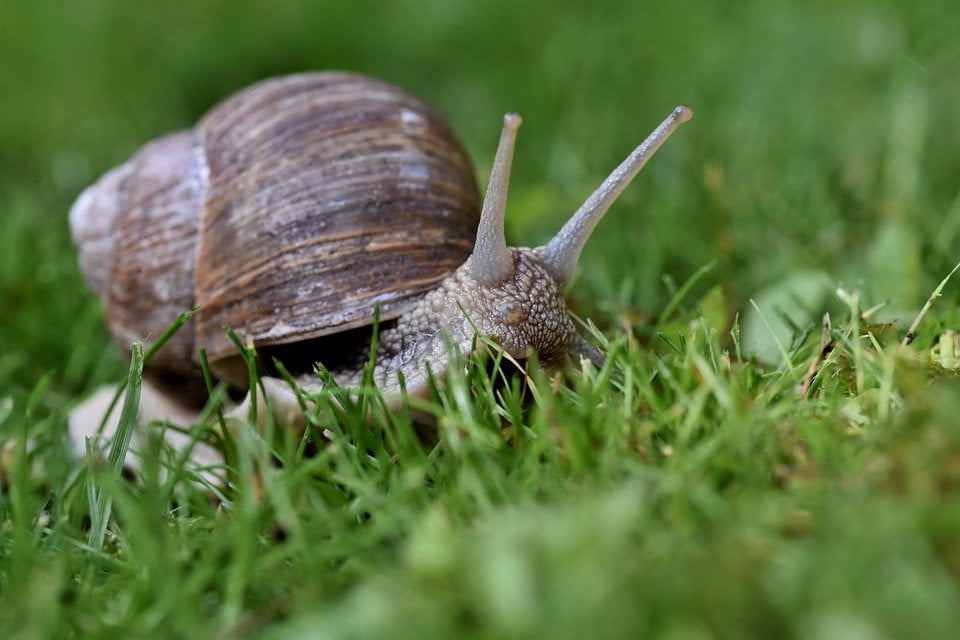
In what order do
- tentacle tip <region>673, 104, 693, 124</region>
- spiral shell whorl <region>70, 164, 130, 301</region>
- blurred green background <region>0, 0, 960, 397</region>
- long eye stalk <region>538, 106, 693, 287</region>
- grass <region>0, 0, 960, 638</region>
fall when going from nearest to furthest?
1. grass <region>0, 0, 960, 638</region>
2. tentacle tip <region>673, 104, 693, 124</region>
3. long eye stalk <region>538, 106, 693, 287</region>
4. spiral shell whorl <region>70, 164, 130, 301</region>
5. blurred green background <region>0, 0, 960, 397</region>

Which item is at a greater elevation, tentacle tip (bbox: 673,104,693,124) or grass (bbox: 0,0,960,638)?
tentacle tip (bbox: 673,104,693,124)

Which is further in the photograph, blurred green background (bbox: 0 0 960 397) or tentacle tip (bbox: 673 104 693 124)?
blurred green background (bbox: 0 0 960 397)

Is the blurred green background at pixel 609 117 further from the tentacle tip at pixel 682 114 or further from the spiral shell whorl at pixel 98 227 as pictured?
the tentacle tip at pixel 682 114

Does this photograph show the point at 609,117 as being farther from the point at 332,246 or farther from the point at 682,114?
the point at 332,246

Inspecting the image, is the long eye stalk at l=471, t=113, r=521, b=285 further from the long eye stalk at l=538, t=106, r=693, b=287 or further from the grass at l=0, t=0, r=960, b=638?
the grass at l=0, t=0, r=960, b=638

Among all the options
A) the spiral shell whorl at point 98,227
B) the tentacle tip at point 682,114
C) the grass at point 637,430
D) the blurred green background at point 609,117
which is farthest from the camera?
the blurred green background at point 609,117

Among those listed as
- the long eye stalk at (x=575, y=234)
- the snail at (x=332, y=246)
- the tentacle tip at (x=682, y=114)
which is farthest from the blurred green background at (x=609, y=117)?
the tentacle tip at (x=682, y=114)

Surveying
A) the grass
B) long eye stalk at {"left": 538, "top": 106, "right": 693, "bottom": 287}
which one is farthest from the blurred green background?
long eye stalk at {"left": 538, "top": 106, "right": 693, "bottom": 287}

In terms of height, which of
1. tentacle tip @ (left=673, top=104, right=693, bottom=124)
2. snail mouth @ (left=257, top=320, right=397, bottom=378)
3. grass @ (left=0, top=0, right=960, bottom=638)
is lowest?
snail mouth @ (left=257, top=320, right=397, bottom=378)

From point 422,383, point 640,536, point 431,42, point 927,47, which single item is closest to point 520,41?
point 431,42
